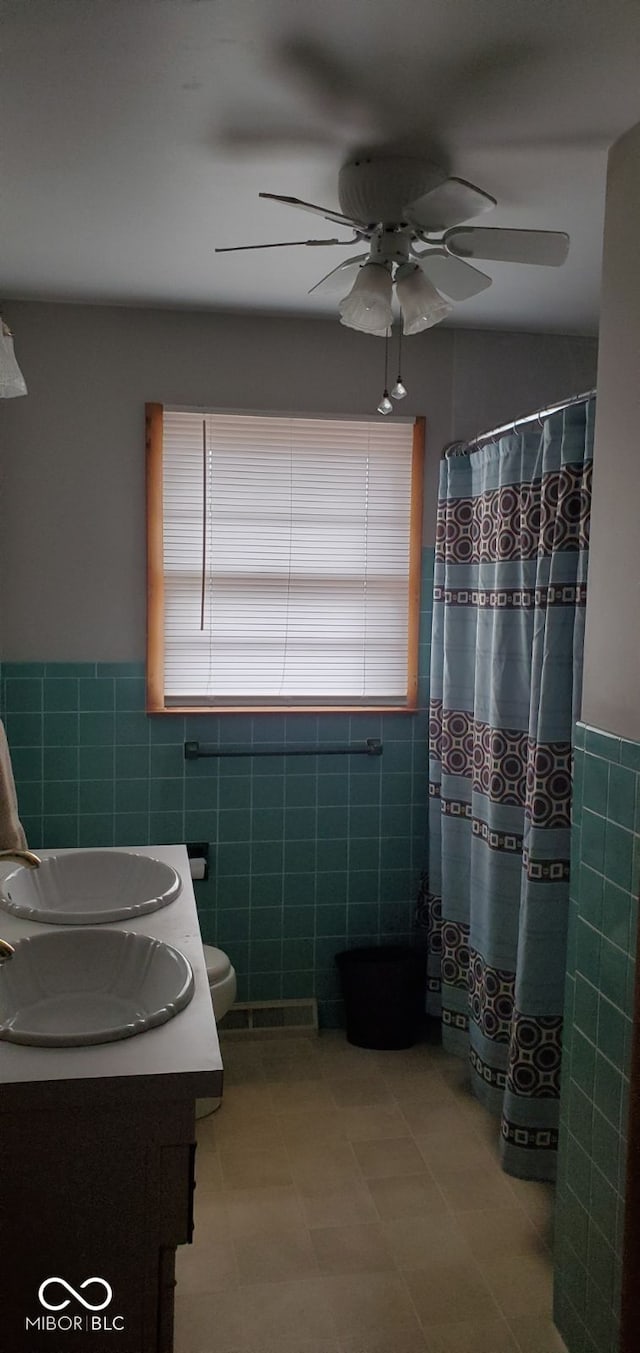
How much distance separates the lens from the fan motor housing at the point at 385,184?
6.57 ft

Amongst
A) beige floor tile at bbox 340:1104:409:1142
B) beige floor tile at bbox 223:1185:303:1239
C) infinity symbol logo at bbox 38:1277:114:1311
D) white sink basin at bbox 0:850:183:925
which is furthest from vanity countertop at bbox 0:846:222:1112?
beige floor tile at bbox 340:1104:409:1142

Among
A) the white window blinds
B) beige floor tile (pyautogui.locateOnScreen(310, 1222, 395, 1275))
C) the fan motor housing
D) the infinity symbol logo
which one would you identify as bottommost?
beige floor tile (pyautogui.locateOnScreen(310, 1222, 395, 1275))

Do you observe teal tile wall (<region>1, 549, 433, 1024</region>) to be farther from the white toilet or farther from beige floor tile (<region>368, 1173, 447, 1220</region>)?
beige floor tile (<region>368, 1173, 447, 1220</region>)

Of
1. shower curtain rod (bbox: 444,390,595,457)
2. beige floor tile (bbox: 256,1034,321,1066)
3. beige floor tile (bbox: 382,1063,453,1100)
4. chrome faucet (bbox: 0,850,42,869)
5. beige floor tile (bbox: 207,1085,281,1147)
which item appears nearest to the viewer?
chrome faucet (bbox: 0,850,42,869)

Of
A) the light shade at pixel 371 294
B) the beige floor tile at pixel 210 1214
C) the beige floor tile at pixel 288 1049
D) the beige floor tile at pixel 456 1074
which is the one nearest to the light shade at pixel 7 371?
the light shade at pixel 371 294

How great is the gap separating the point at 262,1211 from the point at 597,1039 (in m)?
1.10

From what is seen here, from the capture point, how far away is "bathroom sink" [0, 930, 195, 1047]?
5.95 feet

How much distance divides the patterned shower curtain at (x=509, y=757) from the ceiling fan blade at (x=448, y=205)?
21.6 inches

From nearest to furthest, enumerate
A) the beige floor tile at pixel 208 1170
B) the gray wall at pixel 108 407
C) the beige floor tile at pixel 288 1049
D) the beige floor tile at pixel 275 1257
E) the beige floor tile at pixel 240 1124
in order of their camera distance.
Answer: the beige floor tile at pixel 275 1257
the beige floor tile at pixel 208 1170
the beige floor tile at pixel 240 1124
the gray wall at pixel 108 407
the beige floor tile at pixel 288 1049

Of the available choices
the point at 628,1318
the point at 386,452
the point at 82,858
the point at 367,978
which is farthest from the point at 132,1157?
the point at 386,452

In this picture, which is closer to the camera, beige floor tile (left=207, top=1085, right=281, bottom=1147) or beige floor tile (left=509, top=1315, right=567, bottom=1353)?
beige floor tile (left=509, top=1315, right=567, bottom=1353)

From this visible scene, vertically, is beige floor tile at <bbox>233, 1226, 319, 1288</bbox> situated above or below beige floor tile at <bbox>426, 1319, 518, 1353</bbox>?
below

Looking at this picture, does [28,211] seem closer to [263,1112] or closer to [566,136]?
[566,136]

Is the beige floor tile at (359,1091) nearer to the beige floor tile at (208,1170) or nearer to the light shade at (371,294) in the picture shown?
the beige floor tile at (208,1170)
